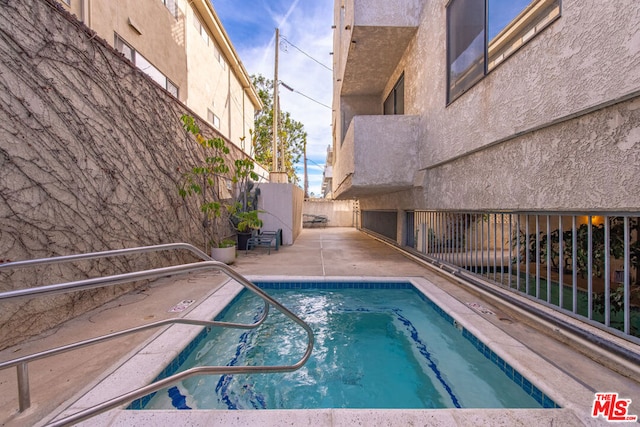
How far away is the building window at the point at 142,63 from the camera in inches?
256

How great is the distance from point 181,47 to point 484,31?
894cm

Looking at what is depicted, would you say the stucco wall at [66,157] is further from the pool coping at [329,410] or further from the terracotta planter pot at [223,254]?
the pool coping at [329,410]

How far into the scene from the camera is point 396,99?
8.48m

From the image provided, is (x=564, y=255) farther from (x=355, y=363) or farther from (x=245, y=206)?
(x=245, y=206)

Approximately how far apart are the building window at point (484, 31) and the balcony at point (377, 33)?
59.6 inches

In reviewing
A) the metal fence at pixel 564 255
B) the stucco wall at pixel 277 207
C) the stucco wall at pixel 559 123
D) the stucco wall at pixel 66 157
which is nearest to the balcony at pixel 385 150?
the stucco wall at pixel 559 123

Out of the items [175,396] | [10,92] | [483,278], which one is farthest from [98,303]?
[483,278]

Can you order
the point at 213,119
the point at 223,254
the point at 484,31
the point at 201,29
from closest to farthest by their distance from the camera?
the point at 484,31 < the point at 223,254 < the point at 201,29 < the point at 213,119

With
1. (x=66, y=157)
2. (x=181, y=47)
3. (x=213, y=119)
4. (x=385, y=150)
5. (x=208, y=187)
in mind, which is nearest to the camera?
(x=66, y=157)

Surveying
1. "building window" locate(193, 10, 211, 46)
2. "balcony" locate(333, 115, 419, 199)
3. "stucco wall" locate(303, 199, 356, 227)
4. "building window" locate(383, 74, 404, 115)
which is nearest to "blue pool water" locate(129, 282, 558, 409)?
"balcony" locate(333, 115, 419, 199)

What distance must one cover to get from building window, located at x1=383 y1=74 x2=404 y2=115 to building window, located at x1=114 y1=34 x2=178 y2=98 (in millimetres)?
6525

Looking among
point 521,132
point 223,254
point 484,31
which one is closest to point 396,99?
point 484,31

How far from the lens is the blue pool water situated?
94.9 inches

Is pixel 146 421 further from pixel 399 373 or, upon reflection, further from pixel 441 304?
pixel 441 304
